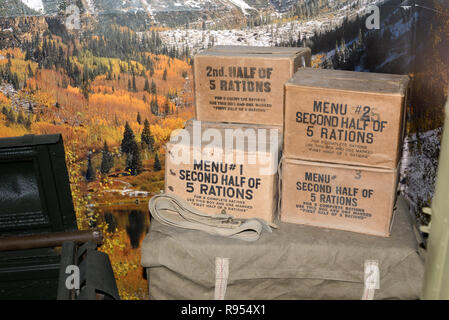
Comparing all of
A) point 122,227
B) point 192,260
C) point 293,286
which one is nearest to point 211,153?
point 192,260

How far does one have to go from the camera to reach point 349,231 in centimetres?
196

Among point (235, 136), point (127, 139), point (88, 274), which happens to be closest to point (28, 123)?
point (127, 139)

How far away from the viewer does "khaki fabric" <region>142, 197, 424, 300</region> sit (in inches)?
72.6

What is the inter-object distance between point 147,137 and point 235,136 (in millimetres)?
730

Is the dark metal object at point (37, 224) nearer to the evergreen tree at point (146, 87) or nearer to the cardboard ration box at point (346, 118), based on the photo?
the evergreen tree at point (146, 87)

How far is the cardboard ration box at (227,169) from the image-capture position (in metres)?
1.94

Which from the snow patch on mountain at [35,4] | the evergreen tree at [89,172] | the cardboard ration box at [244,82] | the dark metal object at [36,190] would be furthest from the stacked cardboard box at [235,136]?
the snow patch on mountain at [35,4]

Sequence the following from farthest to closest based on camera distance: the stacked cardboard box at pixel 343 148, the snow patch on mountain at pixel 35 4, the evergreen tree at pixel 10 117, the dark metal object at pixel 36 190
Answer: the evergreen tree at pixel 10 117 → the snow patch on mountain at pixel 35 4 → the dark metal object at pixel 36 190 → the stacked cardboard box at pixel 343 148

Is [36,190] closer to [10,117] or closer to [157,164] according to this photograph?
[10,117]

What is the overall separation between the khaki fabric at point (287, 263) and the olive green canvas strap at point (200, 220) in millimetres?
31

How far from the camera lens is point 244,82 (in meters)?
2.06

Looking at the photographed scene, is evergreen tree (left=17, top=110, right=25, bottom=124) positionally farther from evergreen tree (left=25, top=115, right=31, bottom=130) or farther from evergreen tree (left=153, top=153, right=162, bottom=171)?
evergreen tree (left=153, top=153, right=162, bottom=171)

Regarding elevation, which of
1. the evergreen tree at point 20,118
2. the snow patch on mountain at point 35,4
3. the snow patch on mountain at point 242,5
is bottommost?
the evergreen tree at point 20,118

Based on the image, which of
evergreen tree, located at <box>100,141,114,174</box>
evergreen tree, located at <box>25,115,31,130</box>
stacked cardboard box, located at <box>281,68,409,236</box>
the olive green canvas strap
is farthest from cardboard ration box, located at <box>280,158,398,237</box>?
evergreen tree, located at <box>25,115,31,130</box>
